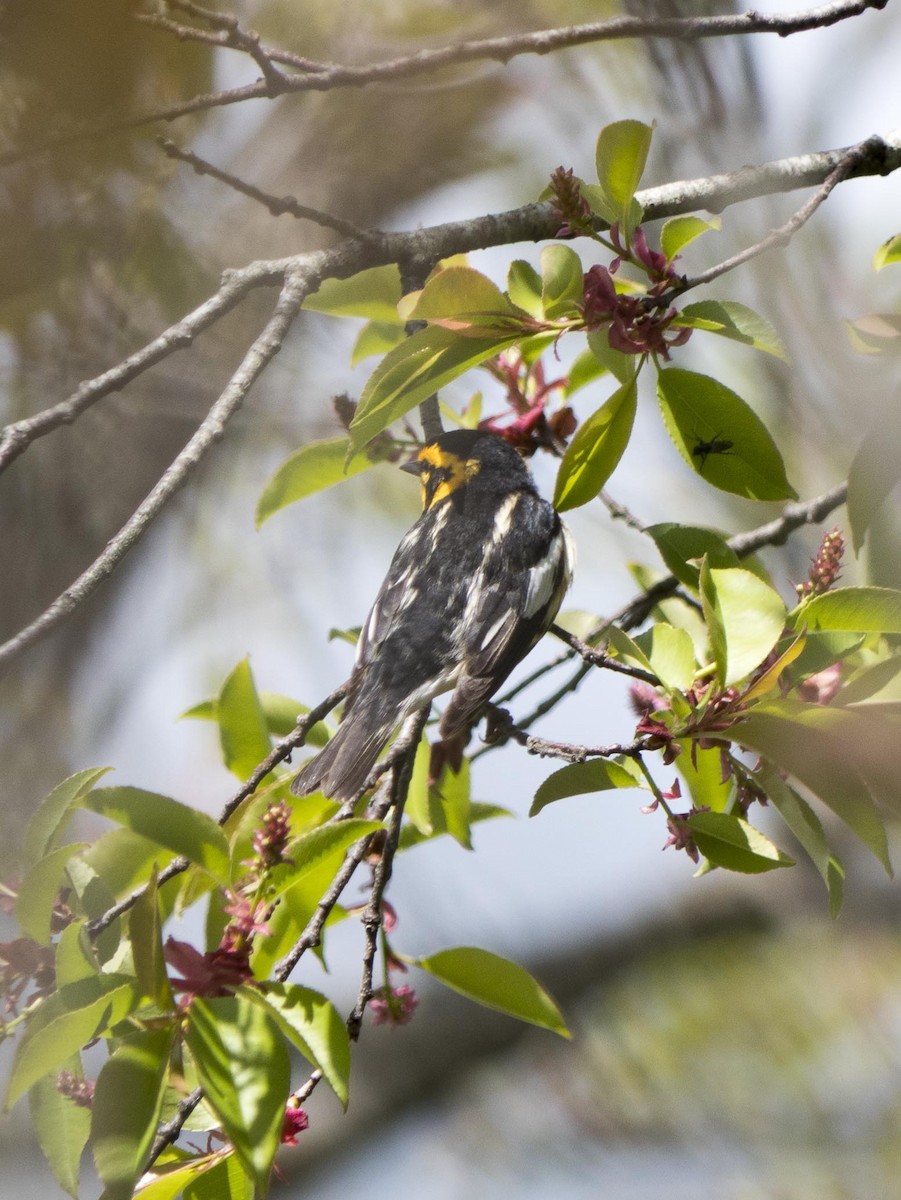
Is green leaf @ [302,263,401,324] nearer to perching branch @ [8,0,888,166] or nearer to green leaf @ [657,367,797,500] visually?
perching branch @ [8,0,888,166]

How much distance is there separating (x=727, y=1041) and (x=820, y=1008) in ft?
1.27

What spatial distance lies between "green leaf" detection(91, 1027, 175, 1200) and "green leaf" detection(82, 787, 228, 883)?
0.59 ft

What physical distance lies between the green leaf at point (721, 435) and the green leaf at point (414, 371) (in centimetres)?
24

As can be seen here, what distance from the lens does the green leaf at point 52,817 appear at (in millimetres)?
1290

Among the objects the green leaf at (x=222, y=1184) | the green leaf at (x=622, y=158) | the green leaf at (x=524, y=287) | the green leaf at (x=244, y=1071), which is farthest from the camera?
the green leaf at (x=524, y=287)

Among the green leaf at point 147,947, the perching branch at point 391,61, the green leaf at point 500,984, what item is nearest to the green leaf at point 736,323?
the perching branch at point 391,61

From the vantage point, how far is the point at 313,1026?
3.83 feet

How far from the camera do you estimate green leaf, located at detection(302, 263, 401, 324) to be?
73.6 inches

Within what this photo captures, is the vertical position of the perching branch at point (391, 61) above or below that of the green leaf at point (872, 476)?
above

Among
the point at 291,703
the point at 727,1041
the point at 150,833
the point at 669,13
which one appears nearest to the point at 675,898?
the point at 727,1041

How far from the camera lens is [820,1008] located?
14.3 feet

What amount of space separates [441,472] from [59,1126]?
1377 mm

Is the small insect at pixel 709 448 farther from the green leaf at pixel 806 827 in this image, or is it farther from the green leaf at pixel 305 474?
the green leaf at pixel 305 474

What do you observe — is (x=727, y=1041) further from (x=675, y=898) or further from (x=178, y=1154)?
(x=178, y=1154)
